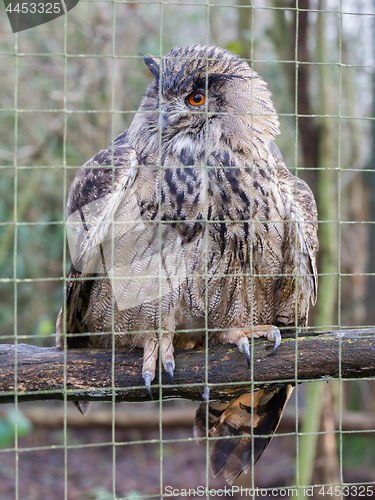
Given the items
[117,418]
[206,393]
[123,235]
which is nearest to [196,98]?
[123,235]

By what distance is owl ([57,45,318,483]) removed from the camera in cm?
177

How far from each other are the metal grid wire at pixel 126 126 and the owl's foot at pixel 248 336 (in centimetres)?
112

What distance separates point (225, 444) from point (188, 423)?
7.49ft

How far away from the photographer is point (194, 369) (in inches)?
69.2

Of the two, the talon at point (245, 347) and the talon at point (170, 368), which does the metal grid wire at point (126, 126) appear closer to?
the talon at point (245, 347)

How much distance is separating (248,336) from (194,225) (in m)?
0.51

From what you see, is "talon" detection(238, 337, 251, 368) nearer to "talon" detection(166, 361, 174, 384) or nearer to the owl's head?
"talon" detection(166, 361, 174, 384)

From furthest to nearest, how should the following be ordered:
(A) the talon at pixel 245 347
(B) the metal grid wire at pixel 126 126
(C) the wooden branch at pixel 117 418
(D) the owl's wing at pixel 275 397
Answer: (C) the wooden branch at pixel 117 418, (B) the metal grid wire at pixel 126 126, (D) the owl's wing at pixel 275 397, (A) the talon at pixel 245 347

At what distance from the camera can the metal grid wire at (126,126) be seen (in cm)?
301

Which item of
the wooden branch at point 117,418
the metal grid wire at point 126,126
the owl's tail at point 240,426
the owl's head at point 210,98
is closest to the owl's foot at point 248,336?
the owl's tail at point 240,426

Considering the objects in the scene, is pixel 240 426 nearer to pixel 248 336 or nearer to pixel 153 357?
pixel 248 336

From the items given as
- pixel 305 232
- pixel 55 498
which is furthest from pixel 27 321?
pixel 305 232

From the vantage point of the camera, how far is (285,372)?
5.54 feet

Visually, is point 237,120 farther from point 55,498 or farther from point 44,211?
point 55,498
